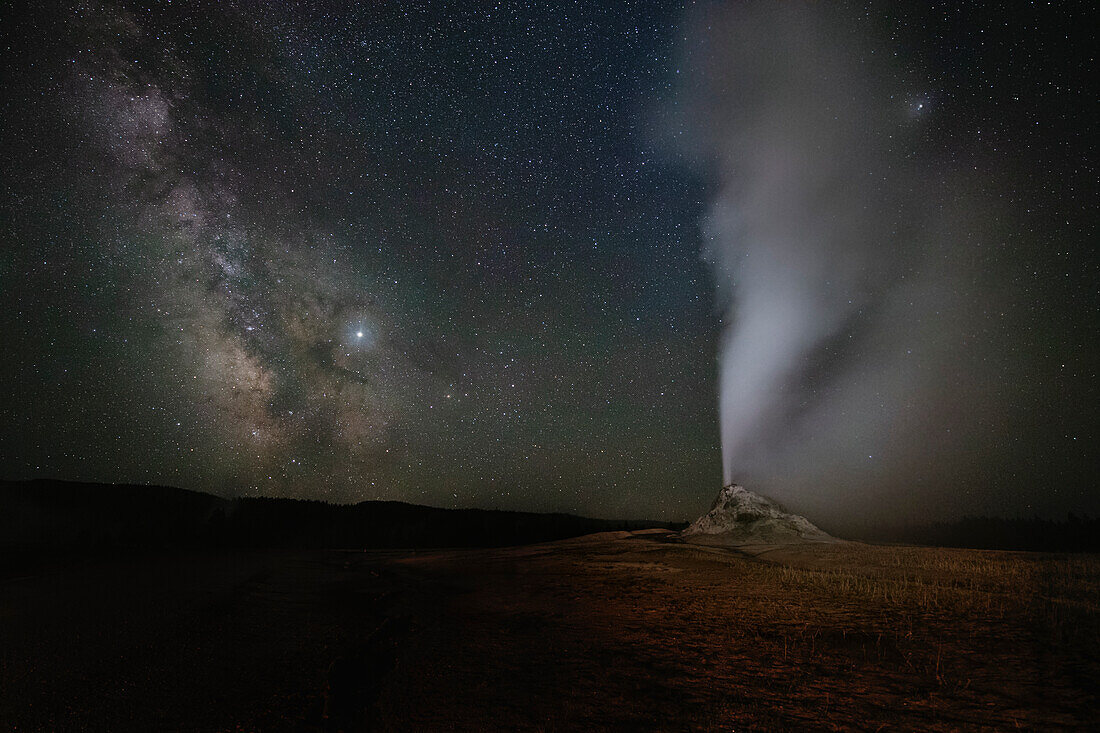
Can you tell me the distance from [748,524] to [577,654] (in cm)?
3143

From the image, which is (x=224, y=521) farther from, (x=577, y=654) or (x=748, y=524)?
(x=577, y=654)

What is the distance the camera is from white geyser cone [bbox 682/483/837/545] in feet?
111

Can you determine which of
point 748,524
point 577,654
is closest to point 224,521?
point 748,524

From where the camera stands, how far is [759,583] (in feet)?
55.9

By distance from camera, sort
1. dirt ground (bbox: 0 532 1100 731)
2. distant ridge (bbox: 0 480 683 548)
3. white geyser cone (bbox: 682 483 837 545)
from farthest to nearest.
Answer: distant ridge (bbox: 0 480 683 548)
white geyser cone (bbox: 682 483 837 545)
dirt ground (bbox: 0 532 1100 731)

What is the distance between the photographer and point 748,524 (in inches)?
1436

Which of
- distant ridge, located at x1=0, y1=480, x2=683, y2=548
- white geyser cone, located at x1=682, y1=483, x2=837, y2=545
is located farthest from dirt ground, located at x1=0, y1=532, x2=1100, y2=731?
distant ridge, located at x1=0, y1=480, x2=683, y2=548

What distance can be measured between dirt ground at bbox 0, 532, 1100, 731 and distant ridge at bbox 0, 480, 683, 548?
156 feet

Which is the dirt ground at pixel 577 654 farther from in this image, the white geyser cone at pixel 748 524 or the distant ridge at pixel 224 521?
the distant ridge at pixel 224 521

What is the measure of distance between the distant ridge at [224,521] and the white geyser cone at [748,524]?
3704 centimetres

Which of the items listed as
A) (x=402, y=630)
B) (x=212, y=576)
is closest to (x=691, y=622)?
(x=402, y=630)

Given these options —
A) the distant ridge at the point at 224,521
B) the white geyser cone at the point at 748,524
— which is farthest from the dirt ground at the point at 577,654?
the distant ridge at the point at 224,521

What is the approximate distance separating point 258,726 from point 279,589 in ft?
45.7

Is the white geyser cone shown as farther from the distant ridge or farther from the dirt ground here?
the distant ridge
